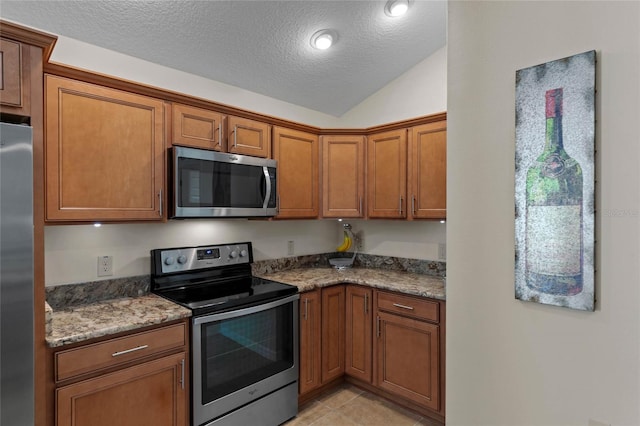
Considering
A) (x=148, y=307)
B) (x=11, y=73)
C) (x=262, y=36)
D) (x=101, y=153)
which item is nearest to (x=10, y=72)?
(x=11, y=73)

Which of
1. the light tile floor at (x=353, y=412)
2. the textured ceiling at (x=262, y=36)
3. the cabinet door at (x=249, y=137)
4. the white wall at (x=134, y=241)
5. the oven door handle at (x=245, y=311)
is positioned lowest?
the light tile floor at (x=353, y=412)

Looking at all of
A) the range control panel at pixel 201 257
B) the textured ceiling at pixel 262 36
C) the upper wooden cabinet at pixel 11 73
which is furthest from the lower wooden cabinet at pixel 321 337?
the upper wooden cabinet at pixel 11 73

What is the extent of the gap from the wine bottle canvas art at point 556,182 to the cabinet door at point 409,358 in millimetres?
1330

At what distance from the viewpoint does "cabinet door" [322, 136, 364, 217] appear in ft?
9.66

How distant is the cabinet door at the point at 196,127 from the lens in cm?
204

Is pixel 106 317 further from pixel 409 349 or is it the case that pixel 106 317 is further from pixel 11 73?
pixel 409 349

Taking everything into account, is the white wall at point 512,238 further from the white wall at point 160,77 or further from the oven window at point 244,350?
the white wall at point 160,77

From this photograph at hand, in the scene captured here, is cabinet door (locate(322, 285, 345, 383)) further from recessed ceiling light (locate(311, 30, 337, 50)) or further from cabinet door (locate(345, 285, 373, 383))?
recessed ceiling light (locate(311, 30, 337, 50))

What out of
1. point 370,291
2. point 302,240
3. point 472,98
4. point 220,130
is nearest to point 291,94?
point 220,130

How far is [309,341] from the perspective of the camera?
2.47 meters

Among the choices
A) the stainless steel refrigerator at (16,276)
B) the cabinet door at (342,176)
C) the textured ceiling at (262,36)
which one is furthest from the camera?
the cabinet door at (342,176)

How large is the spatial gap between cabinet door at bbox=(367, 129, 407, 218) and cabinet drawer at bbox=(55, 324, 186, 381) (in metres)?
1.76

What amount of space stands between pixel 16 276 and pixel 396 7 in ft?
8.03

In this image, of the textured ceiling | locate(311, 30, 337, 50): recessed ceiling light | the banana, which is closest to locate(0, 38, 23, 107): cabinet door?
the textured ceiling
